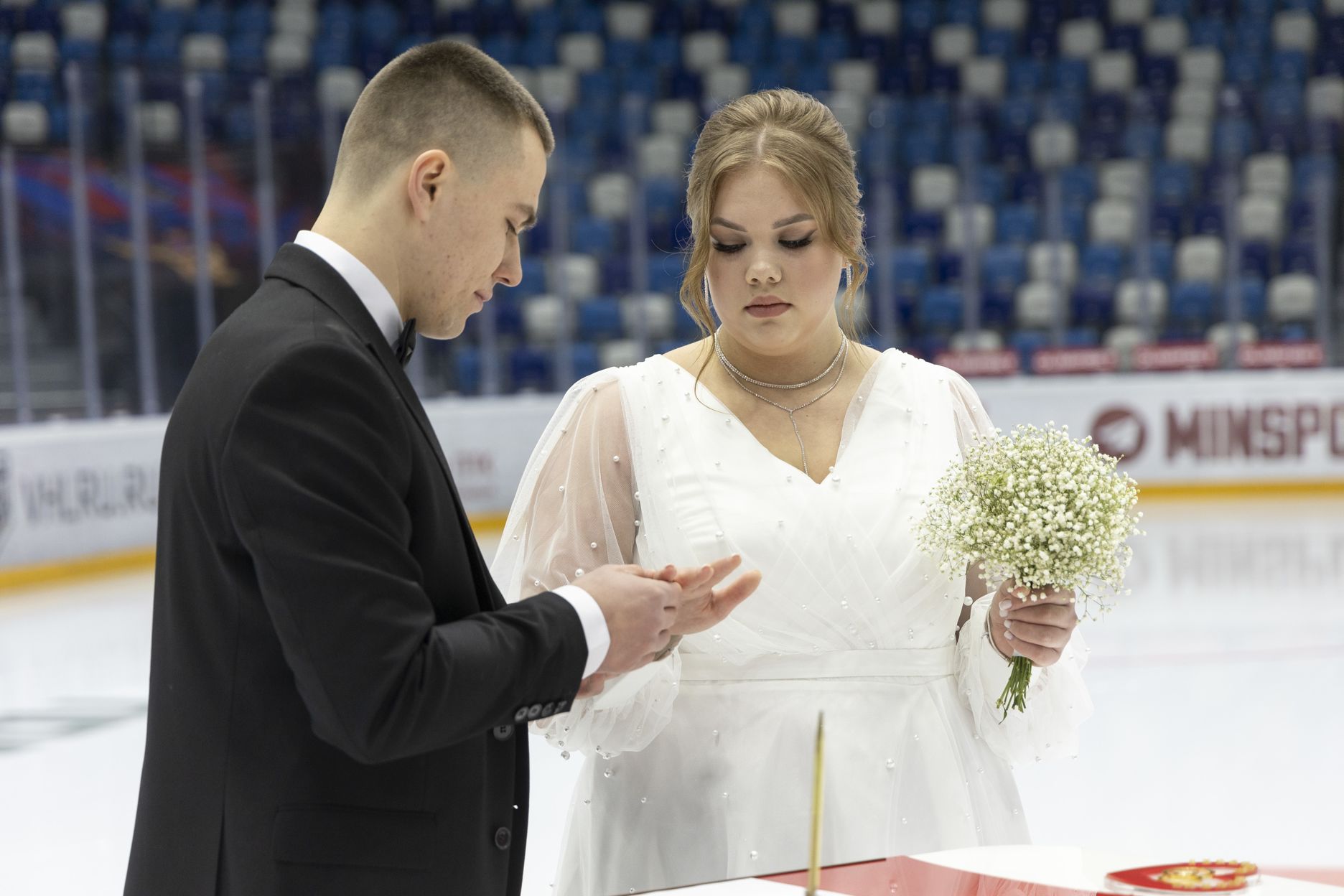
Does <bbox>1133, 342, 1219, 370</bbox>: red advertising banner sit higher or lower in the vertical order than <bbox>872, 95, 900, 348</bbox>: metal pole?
Result: lower

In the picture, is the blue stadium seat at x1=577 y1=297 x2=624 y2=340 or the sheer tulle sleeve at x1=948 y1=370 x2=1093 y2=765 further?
the blue stadium seat at x1=577 y1=297 x2=624 y2=340

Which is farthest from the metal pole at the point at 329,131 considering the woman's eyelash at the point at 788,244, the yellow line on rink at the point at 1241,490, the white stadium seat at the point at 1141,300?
the woman's eyelash at the point at 788,244

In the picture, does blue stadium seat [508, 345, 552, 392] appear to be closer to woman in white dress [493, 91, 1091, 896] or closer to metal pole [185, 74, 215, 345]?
metal pole [185, 74, 215, 345]

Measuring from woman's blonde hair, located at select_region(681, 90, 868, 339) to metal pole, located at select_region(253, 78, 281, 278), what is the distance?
24.5ft

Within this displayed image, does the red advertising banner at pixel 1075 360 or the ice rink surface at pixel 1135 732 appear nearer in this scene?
the ice rink surface at pixel 1135 732

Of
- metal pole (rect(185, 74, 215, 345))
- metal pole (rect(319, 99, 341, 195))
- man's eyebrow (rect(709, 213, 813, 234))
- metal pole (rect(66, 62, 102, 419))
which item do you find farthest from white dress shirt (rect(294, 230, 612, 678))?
metal pole (rect(319, 99, 341, 195))

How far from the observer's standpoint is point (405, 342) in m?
1.43

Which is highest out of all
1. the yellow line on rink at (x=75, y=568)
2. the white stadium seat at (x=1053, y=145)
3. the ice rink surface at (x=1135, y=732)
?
the white stadium seat at (x=1053, y=145)

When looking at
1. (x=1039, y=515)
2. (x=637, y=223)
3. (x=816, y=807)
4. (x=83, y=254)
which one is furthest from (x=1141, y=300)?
(x=816, y=807)

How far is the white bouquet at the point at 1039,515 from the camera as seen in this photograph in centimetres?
172

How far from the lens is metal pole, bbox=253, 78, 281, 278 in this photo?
358 inches

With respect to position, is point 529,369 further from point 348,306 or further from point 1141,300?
point 348,306

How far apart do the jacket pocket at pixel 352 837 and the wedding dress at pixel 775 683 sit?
58 centimetres

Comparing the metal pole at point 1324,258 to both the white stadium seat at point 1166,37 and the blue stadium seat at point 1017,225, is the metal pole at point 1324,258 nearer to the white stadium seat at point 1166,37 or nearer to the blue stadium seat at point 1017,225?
the blue stadium seat at point 1017,225
